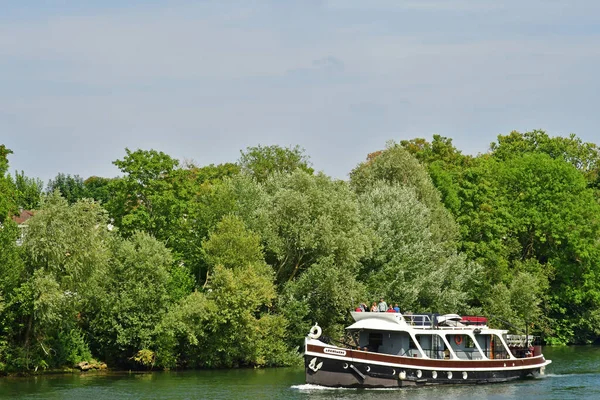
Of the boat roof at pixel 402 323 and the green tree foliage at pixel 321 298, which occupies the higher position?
the green tree foliage at pixel 321 298

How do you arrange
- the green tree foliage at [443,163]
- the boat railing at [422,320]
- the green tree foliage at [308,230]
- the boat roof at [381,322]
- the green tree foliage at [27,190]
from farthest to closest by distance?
the green tree foliage at [27,190] < the green tree foliage at [443,163] < the green tree foliage at [308,230] < the boat railing at [422,320] < the boat roof at [381,322]

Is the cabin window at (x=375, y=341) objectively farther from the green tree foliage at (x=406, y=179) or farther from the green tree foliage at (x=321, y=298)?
the green tree foliage at (x=406, y=179)

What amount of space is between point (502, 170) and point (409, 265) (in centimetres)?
2382

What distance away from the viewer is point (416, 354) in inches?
2234

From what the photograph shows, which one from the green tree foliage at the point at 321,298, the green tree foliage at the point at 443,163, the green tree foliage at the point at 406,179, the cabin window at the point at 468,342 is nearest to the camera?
the cabin window at the point at 468,342

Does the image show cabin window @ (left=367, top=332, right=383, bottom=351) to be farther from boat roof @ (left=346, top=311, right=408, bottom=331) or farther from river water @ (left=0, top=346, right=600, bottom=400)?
river water @ (left=0, top=346, right=600, bottom=400)

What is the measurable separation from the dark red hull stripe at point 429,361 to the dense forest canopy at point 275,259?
4314 millimetres

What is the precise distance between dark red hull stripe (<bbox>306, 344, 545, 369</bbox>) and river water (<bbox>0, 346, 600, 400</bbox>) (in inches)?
45.4

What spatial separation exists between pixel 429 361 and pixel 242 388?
1001cm

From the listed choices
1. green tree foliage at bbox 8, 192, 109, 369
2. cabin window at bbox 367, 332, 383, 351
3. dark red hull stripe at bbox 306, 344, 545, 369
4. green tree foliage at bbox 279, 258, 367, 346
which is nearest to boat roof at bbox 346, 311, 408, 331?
cabin window at bbox 367, 332, 383, 351

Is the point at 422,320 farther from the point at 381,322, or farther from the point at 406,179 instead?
the point at 406,179

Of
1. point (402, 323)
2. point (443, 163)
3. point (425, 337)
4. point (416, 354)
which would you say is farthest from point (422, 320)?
point (443, 163)

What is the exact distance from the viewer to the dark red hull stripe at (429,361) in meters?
54.5

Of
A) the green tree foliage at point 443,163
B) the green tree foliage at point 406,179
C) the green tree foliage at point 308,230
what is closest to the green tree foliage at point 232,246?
the green tree foliage at point 308,230
